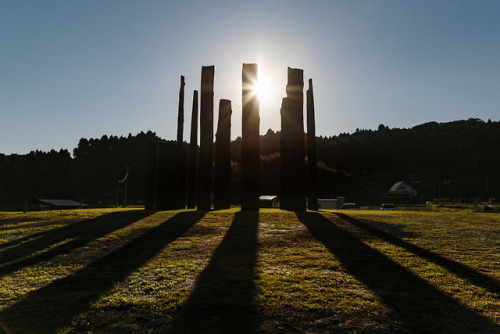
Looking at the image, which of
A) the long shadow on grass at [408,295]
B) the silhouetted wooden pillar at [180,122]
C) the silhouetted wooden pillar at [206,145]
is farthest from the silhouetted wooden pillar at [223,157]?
the long shadow on grass at [408,295]

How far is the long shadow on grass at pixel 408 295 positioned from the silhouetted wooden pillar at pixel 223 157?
395 inches

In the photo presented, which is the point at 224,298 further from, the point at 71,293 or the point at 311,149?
the point at 311,149

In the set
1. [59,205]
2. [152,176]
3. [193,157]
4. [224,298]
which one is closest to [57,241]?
[224,298]

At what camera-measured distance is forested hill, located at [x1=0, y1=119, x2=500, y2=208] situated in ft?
274

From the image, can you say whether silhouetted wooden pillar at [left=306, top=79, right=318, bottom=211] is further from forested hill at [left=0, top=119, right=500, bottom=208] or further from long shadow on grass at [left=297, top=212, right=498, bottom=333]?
forested hill at [left=0, top=119, right=500, bottom=208]

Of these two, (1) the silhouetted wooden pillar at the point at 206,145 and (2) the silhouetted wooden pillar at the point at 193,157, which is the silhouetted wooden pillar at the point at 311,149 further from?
(2) the silhouetted wooden pillar at the point at 193,157

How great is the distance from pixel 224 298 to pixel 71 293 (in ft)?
6.87

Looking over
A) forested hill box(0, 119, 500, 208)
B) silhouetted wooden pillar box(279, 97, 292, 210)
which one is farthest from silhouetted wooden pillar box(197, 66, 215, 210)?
forested hill box(0, 119, 500, 208)

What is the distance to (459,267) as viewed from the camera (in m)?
5.52

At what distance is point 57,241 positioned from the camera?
7.78 m

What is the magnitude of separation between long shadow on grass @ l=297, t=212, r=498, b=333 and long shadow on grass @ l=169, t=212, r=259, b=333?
1.64m

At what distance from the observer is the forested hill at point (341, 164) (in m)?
83.4

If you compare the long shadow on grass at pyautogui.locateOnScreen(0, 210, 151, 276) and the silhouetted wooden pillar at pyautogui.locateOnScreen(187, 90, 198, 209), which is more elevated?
the silhouetted wooden pillar at pyautogui.locateOnScreen(187, 90, 198, 209)

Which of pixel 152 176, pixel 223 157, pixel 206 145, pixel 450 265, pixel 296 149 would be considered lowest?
pixel 450 265
